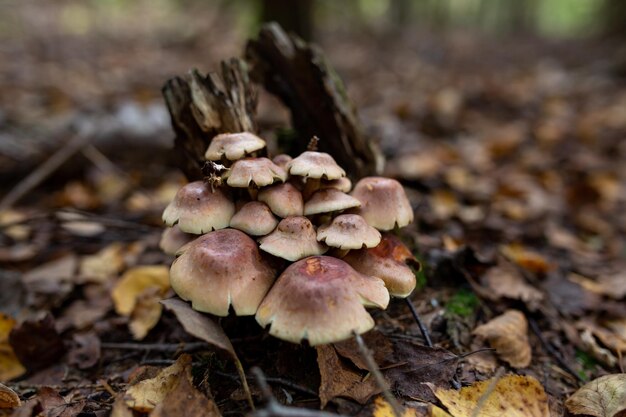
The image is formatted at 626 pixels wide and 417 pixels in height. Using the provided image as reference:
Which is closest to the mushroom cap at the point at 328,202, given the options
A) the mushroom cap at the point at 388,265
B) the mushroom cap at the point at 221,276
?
the mushroom cap at the point at 388,265

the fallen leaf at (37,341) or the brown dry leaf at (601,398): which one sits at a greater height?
the fallen leaf at (37,341)

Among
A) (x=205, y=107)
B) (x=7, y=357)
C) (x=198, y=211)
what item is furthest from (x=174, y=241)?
(x=7, y=357)

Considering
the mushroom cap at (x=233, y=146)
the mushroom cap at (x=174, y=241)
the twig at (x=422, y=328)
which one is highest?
the mushroom cap at (x=233, y=146)

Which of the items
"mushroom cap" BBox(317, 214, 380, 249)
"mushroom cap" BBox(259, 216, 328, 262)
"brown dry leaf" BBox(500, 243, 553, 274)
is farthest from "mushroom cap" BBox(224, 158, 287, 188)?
"brown dry leaf" BBox(500, 243, 553, 274)

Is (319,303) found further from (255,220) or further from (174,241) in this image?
(174,241)

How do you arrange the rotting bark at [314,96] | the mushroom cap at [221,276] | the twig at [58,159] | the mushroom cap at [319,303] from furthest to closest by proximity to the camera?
the twig at [58,159] → the rotting bark at [314,96] → the mushroom cap at [221,276] → the mushroom cap at [319,303]

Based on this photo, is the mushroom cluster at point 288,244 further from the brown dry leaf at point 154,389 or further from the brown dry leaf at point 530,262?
the brown dry leaf at point 530,262
